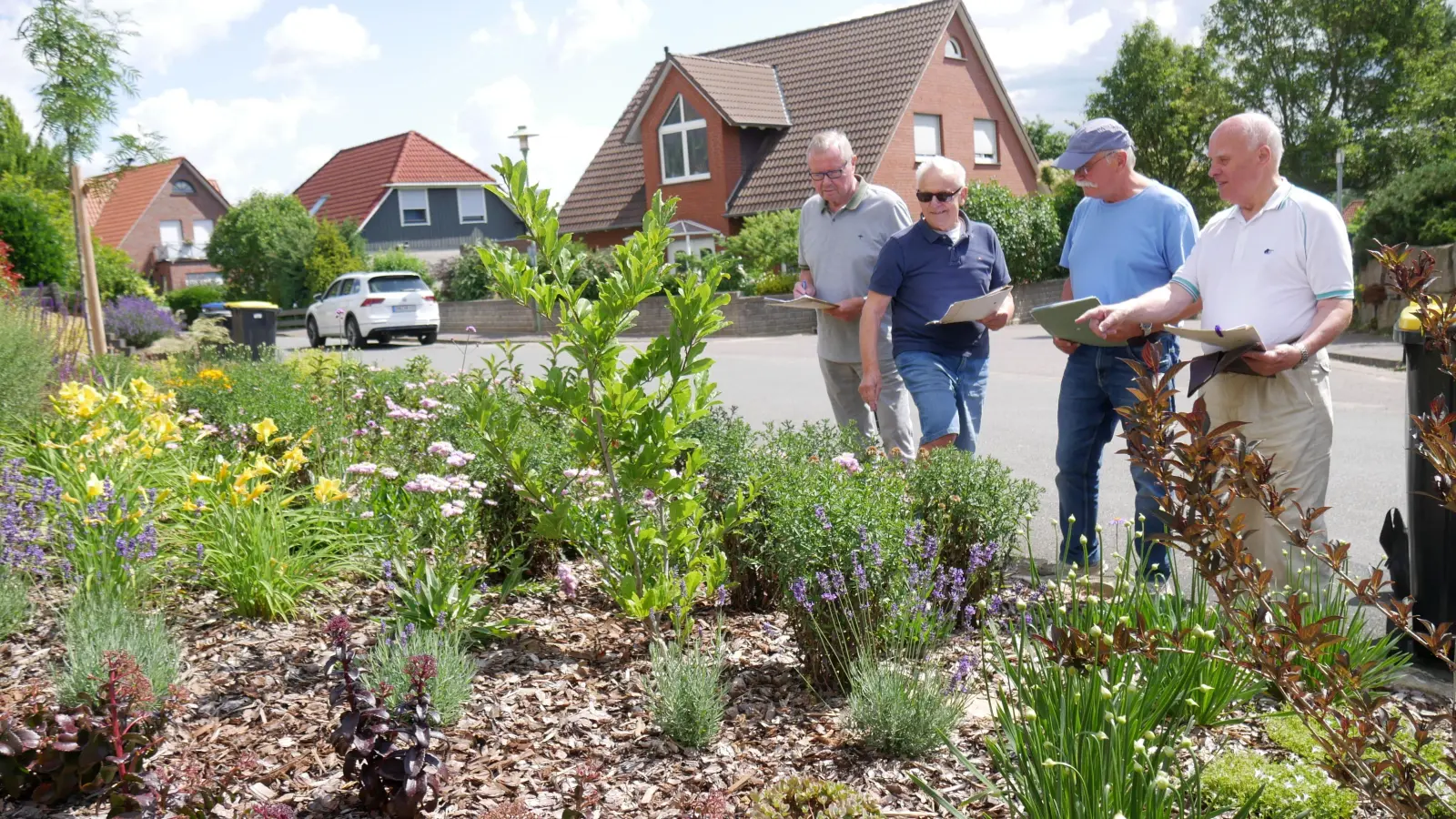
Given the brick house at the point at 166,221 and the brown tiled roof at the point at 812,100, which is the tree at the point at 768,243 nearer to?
the brown tiled roof at the point at 812,100

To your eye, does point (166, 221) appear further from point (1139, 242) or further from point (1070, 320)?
point (1070, 320)

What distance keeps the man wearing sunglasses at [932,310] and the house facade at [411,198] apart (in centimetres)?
4199

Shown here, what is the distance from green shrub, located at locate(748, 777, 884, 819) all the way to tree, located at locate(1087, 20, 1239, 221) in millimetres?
38354

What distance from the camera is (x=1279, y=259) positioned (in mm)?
4012

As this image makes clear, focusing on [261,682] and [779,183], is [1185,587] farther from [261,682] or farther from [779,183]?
[779,183]

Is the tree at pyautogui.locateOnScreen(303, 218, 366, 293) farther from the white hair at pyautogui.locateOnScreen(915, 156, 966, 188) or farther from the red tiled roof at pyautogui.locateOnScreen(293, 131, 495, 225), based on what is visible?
the white hair at pyautogui.locateOnScreen(915, 156, 966, 188)

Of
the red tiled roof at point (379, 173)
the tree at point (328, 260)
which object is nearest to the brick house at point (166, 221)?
the red tiled roof at point (379, 173)

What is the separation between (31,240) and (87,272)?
9174 mm

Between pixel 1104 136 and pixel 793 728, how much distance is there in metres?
2.75

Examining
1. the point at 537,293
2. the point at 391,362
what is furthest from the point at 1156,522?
the point at 391,362

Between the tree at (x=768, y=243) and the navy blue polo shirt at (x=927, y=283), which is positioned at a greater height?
the tree at (x=768, y=243)

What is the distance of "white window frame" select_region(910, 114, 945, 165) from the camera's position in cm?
3077

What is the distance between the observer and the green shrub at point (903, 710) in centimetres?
325

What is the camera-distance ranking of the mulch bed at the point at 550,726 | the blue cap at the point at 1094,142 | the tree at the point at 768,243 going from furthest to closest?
the tree at the point at 768,243 → the blue cap at the point at 1094,142 → the mulch bed at the point at 550,726
